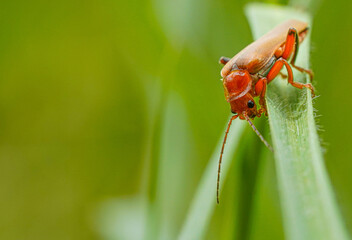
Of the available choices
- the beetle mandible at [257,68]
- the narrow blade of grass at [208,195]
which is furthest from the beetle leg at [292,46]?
the narrow blade of grass at [208,195]

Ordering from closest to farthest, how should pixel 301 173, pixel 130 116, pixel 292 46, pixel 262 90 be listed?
pixel 301 173, pixel 262 90, pixel 292 46, pixel 130 116

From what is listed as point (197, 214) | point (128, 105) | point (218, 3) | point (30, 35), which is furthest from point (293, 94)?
point (30, 35)

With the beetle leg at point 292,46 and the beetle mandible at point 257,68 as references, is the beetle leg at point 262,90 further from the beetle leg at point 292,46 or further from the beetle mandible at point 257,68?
the beetle leg at point 292,46

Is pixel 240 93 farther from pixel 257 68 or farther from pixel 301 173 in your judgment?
pixel 301 173

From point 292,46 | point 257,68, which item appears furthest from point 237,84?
point 292,46

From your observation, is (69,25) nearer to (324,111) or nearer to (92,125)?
(92,125)

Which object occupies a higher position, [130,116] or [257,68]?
[257,68]
